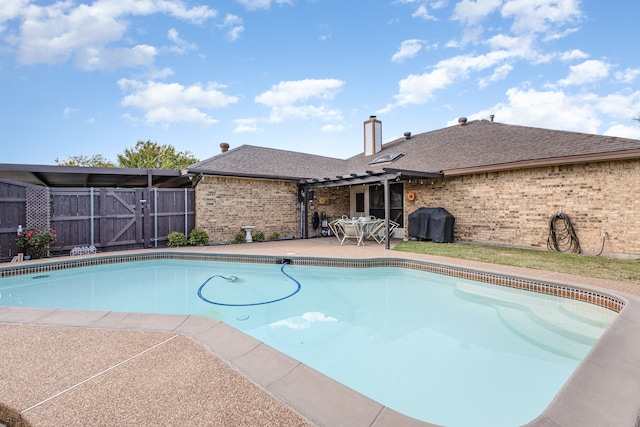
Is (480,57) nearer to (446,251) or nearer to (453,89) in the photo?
(453,89)

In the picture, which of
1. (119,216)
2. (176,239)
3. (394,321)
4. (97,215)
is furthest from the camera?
(176,239)

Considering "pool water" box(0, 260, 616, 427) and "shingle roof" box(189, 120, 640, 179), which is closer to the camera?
"pool water" box(0, 260, 616, 427)

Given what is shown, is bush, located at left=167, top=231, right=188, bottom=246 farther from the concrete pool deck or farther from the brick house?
the concrete pool deck

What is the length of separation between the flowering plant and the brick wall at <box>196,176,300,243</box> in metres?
3.69

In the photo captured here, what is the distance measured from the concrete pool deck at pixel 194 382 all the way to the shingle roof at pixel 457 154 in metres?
5.56

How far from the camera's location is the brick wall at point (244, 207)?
399 inches

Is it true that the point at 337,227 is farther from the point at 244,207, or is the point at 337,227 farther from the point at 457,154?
the point at 457,154

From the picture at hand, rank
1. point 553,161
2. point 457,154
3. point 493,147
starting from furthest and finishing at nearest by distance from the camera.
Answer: point 457,154
point 493,147
point 553,161

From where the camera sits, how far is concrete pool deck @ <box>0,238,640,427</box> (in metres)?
1.72

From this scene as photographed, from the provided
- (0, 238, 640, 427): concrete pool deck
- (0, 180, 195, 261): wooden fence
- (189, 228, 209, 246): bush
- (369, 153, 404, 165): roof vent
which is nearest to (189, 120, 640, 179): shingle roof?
(369, 153, 404, 165): roof vent

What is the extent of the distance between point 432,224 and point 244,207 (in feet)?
21.1

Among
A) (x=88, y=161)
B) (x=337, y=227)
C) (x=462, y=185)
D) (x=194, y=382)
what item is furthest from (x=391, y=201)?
(x=88, y=161)

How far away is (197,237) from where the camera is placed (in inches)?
382

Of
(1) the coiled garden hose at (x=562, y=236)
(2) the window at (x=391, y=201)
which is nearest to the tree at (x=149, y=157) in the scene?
(2) the window at (x=391, y=201)
